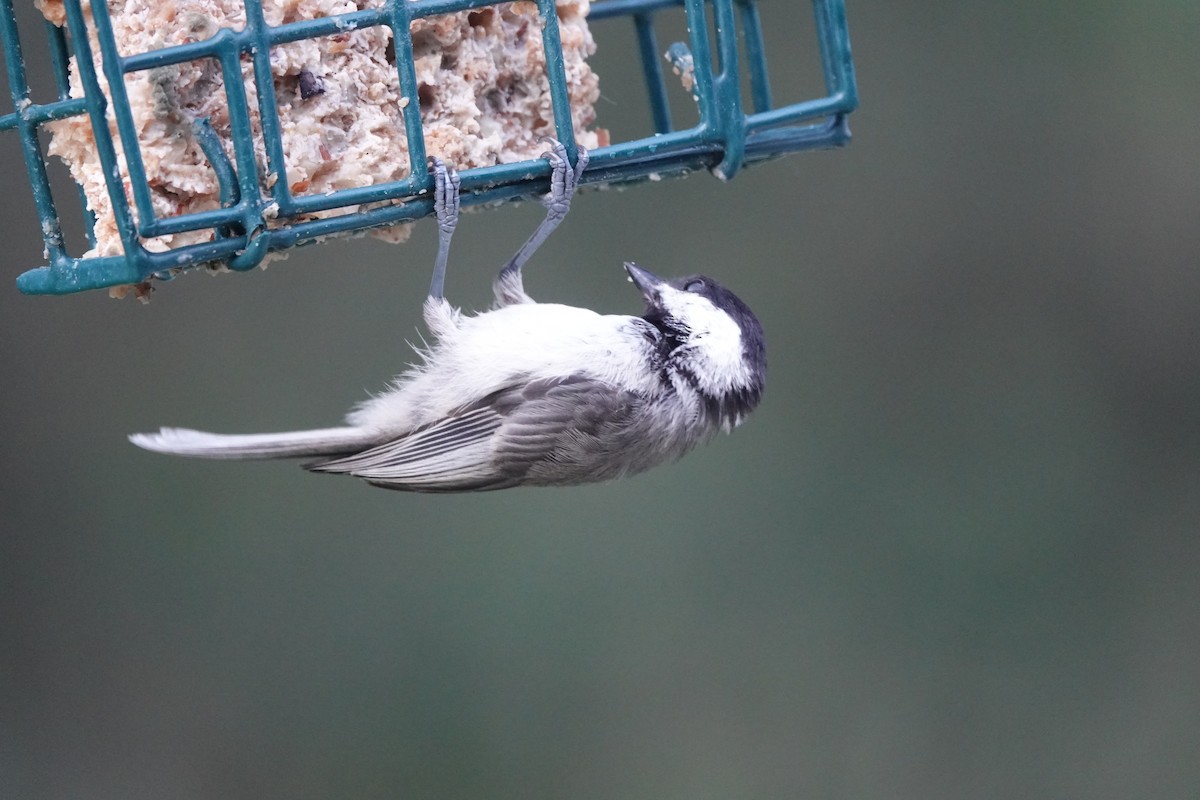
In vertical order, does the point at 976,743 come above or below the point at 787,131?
below

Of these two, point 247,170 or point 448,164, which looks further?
point 448,164

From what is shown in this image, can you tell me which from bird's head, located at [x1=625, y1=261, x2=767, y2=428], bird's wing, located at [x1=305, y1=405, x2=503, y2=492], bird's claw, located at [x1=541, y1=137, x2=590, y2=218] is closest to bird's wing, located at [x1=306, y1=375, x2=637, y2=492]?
bird's wing, located at [x1=305, y1=405, x2=503, y2=492]

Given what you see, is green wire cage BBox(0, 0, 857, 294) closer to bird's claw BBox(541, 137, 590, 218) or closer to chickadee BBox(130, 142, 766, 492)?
bird's claw BBox(541, 137, 590, 218)

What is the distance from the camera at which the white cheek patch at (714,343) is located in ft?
7.85

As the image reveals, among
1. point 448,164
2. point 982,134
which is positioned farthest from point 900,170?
point 448,164

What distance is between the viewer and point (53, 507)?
13.8 feet

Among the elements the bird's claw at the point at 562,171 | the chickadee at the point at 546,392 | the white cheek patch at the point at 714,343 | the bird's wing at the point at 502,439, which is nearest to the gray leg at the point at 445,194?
the bird's claw at the point at 562,171

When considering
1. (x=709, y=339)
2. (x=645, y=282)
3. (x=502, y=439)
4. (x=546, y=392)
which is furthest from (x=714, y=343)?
(x=502, y=439)

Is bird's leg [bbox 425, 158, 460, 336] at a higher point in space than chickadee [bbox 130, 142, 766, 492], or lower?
higher

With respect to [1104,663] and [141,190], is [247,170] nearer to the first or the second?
[141,190]

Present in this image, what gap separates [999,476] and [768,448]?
0.77 m

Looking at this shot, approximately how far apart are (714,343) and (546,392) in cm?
31

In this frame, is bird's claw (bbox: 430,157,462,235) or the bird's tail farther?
the bird's tail

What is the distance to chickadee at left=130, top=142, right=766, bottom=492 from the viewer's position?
2.36 meters
